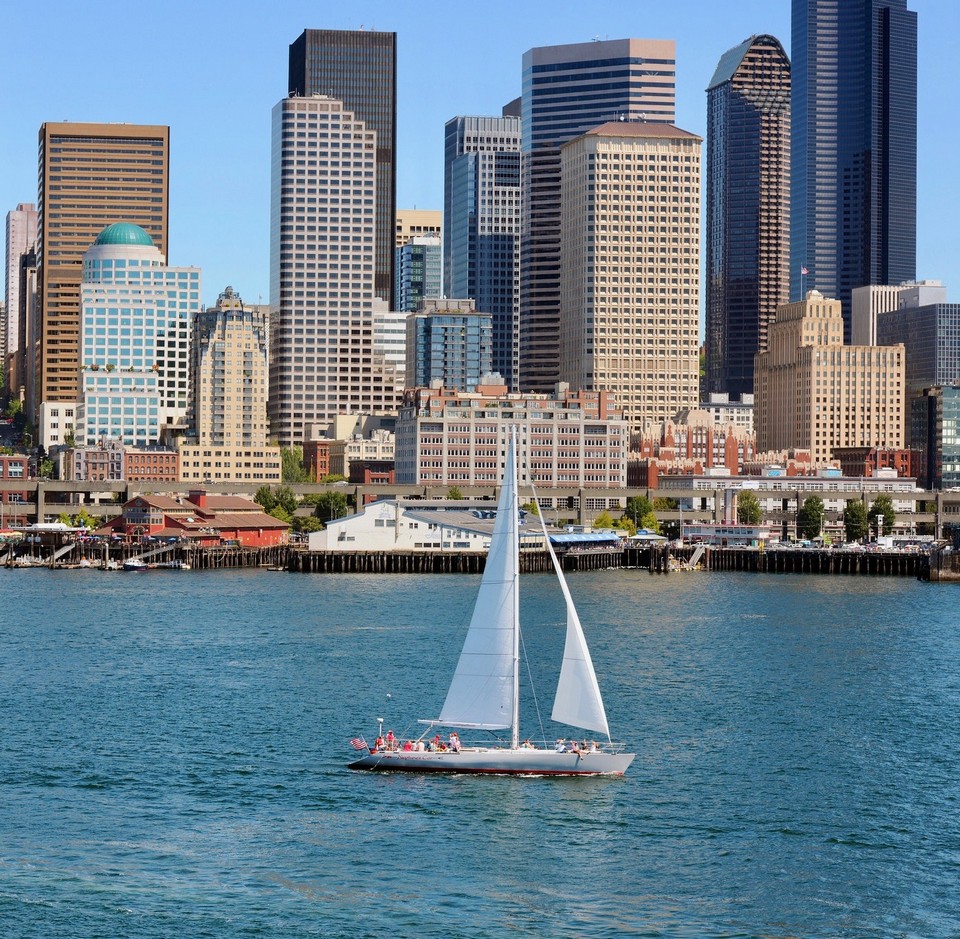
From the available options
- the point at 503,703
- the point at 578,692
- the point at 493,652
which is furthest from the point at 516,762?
the point at 493,652

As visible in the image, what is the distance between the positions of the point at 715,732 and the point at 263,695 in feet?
83.1

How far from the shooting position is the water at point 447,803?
58000 millimetres

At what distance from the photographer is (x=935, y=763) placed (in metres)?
80.8

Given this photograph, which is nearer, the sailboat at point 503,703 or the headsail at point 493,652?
the sailboat at point 503,703

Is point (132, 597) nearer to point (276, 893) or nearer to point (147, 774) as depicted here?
point (147, 774)

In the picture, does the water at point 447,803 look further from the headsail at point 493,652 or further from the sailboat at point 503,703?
the headsail at point 493,652

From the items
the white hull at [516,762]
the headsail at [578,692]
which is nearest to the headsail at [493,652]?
the white hull at [516,762]

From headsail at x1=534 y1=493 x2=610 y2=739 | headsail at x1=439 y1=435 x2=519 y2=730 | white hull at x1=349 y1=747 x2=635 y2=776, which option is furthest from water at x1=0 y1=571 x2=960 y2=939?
headsail at x1=439 y1=435 x2=519 y2=730

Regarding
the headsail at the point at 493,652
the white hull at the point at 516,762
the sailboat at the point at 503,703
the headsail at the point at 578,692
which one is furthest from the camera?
the headsail at the point at 578,692

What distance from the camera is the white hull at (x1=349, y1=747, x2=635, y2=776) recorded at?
74500 mm

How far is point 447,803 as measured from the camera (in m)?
70.6

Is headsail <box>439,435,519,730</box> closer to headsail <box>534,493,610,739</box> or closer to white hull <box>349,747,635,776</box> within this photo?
white hull <box>349,747,635,776</box>

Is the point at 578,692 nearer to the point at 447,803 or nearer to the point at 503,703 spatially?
the point at 503,703

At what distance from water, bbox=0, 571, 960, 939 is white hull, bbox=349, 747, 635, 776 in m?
0.81
